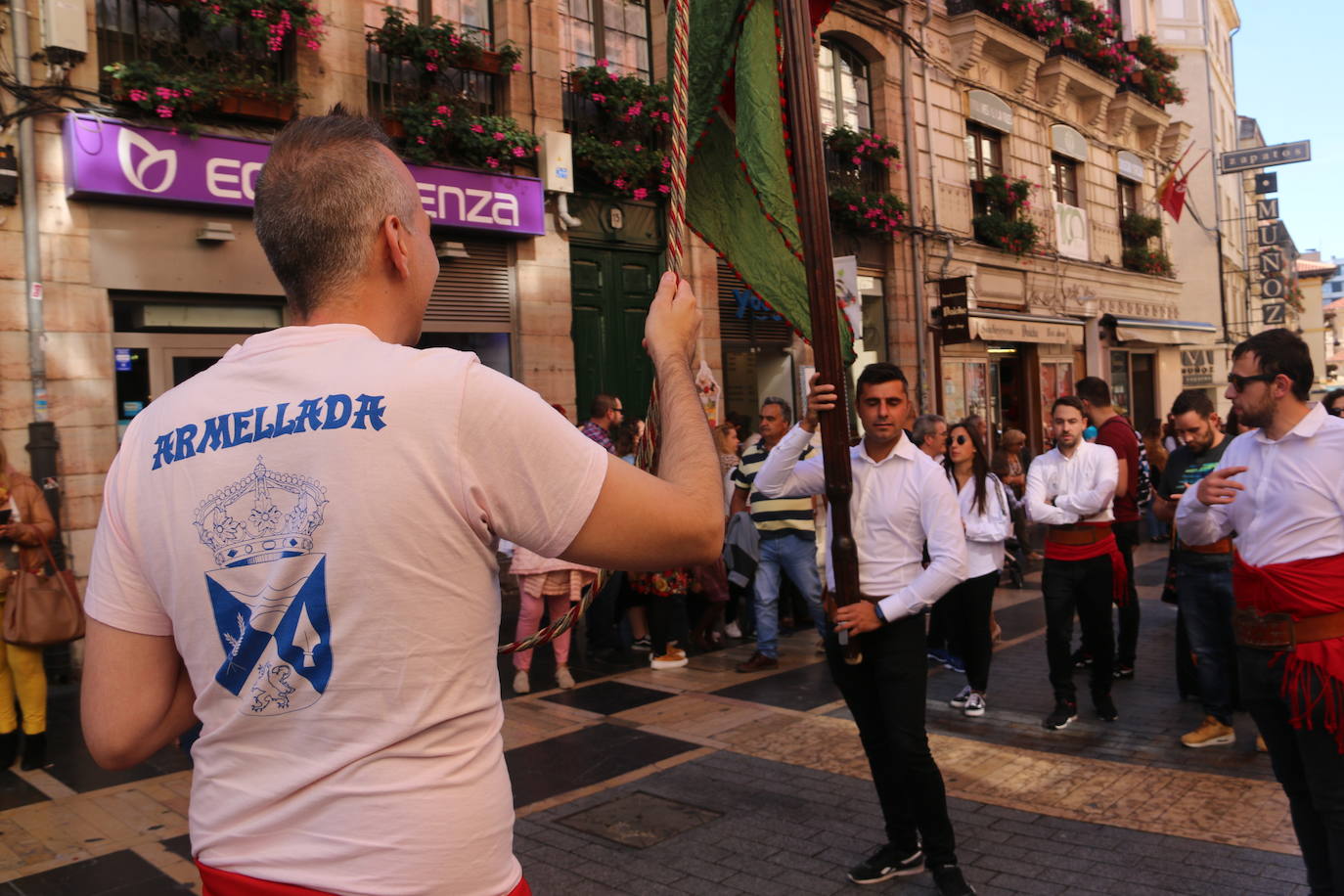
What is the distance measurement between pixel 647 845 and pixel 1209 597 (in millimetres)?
3754

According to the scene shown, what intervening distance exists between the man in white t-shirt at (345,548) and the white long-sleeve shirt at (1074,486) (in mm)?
5369

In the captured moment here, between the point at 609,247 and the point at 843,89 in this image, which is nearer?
the point at 609,247

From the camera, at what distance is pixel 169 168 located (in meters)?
9.00

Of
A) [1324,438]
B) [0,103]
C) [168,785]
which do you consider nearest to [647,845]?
[168,785]

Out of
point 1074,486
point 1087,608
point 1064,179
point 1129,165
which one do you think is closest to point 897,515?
point 1074,486

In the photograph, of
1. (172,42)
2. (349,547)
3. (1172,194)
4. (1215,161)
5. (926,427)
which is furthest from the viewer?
(1215,161)

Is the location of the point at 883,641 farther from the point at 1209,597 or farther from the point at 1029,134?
the point at 1029,134

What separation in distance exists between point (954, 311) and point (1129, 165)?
9.91 meters

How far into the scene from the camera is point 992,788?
5.29m

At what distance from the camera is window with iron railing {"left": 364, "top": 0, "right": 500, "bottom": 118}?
11062 millimetres

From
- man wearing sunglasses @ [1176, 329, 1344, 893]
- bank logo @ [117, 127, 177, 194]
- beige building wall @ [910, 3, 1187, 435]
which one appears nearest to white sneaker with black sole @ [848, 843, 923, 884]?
man wearing sunglasses @ [1176, 329, 1344, 893]

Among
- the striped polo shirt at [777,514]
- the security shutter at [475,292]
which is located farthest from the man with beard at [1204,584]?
the security shutter at [475,292]

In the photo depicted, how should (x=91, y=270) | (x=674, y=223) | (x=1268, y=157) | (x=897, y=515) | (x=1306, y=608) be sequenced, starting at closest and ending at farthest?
(x=674, y=223)
(x=1306, y=608)
(x=897, y=515)
(x=91, y=270)
(x=1268, y=157)

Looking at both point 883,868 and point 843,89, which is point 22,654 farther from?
point 843,89
